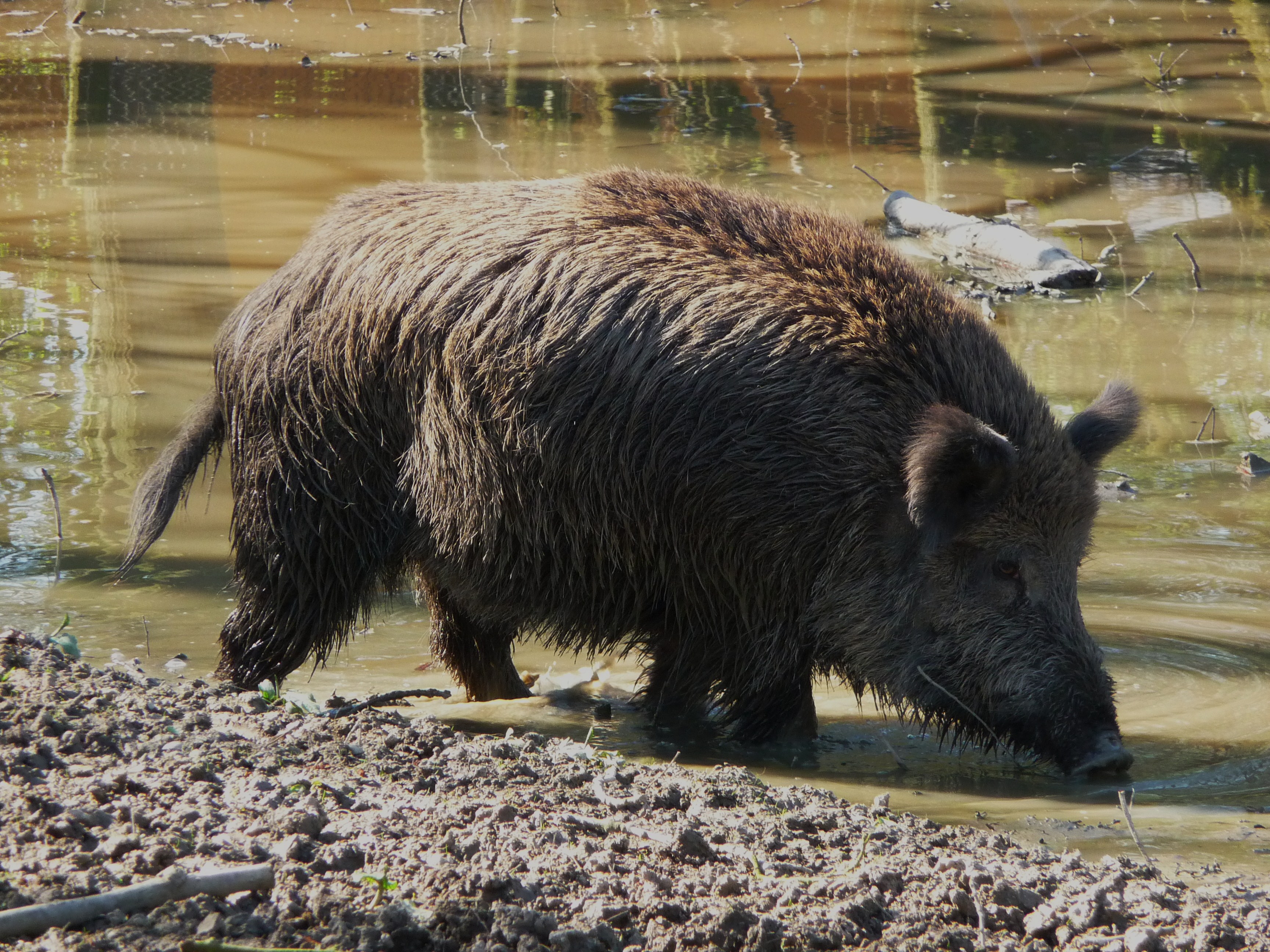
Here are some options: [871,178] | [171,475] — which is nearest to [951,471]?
[171,475]

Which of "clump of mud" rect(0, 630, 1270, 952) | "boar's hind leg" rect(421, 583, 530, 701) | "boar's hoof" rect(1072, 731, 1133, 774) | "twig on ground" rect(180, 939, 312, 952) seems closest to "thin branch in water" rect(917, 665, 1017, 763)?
"boar's hoof" rect(1072, 731, 1133, 774)

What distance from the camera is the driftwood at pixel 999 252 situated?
11102mm

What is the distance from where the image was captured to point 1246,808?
15.3 feet

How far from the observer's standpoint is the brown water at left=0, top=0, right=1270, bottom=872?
5.89m

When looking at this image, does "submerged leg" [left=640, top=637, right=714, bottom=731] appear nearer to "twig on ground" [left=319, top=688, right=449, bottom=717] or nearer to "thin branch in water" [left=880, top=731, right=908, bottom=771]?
"thin branch in water" [left=880, top=731, right=908, bottom=771]

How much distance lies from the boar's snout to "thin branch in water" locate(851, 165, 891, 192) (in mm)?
8282

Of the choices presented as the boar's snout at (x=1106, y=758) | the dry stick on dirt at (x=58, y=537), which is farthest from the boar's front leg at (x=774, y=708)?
the dry stick on dirt at (x=58, y=537)

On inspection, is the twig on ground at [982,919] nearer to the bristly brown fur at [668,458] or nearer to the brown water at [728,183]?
the brown water at [728,183]

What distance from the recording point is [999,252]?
37.3 ft

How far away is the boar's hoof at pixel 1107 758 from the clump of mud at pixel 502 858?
99 centimetres

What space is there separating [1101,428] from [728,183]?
8.55 meters

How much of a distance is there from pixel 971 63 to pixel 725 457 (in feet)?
51.7

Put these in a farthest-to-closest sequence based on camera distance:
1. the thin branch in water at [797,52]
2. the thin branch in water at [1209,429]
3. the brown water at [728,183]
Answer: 1. the thin branch in water at [797,52]
2. the thin branch in water at [1209,429]
3. the brown water at [728,183]

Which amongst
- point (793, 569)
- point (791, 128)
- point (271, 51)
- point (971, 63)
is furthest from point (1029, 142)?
point (793, 569)
